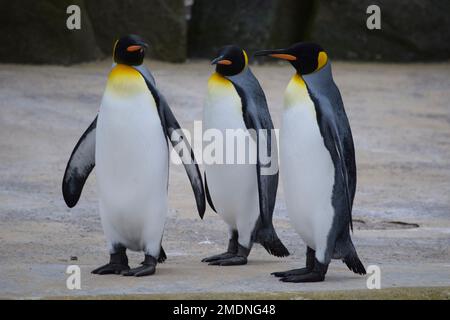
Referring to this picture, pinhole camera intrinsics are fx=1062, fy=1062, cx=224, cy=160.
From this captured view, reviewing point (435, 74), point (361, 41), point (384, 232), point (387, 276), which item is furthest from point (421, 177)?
point (361, 41)

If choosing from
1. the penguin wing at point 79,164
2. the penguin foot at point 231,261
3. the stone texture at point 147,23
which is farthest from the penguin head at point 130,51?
the stone texture at point 147,23

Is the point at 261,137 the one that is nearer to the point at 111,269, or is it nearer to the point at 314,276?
the point at 314,276

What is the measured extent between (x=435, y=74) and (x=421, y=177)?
5600 millimetres

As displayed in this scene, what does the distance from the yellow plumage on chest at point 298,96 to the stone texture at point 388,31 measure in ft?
34.3

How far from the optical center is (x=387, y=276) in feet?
17.4

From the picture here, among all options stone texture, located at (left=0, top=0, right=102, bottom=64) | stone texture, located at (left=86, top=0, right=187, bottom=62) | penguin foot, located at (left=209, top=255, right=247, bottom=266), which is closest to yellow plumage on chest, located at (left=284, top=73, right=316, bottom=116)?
penguin foot, located at (left=209, top=255, right=247, bottom=266)

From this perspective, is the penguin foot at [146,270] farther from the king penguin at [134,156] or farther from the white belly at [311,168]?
the white belly at [311,168]

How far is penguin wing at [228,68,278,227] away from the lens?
5789 millimetres

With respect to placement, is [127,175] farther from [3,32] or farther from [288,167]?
[3,32]

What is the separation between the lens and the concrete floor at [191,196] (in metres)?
5.23

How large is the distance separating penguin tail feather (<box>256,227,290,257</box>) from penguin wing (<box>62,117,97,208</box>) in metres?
1.03

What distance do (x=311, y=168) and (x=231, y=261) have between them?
2.85 ft

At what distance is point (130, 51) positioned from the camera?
5.45 m
